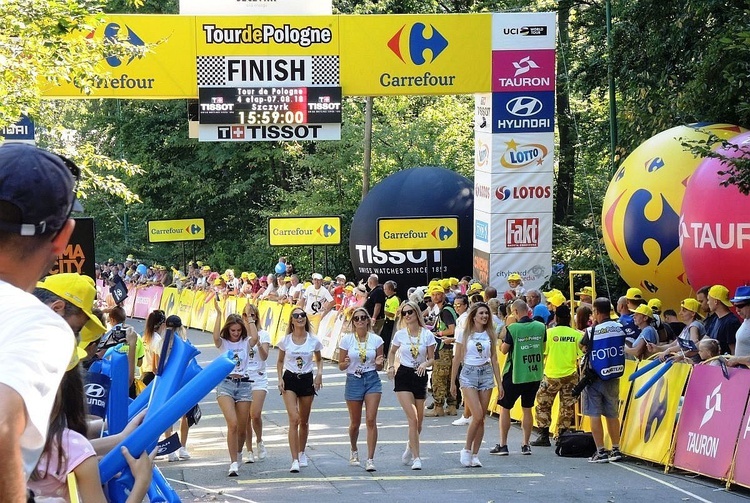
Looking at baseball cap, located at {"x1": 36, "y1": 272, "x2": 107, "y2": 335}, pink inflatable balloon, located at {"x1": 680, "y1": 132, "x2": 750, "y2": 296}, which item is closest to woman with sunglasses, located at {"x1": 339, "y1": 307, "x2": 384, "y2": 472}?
pink inflatable balloon, located at {"x1": 680, "y1": 132, "x2": 750, "y2": 296}

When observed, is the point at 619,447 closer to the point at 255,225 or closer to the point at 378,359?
the point at 378,359

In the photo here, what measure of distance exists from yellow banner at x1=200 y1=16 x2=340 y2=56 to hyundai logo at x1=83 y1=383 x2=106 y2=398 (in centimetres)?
1635

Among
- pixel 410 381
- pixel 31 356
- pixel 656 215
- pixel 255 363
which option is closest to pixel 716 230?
pixel 656 215

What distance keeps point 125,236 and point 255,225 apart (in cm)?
959

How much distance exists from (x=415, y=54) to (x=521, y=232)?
158 inches

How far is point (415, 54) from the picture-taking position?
23.2m

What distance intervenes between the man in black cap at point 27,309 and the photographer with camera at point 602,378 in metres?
11.4

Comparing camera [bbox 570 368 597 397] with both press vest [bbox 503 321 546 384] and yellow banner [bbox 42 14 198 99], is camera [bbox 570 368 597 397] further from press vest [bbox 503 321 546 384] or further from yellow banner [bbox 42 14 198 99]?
yellow banner [bbox 42 14 198 99]

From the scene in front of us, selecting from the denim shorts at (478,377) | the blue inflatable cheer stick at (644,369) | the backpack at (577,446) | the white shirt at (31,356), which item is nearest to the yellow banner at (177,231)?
the denim shorts at (478,377)

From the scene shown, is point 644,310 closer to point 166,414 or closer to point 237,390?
point 237,390

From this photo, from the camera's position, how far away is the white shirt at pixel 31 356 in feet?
6.12

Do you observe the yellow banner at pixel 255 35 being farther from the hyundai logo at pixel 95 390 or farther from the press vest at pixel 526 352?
the hyundai logo at pixel 95 390

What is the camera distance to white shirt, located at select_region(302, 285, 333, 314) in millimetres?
27344

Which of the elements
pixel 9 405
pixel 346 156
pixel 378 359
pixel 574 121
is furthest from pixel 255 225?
pixel 9 405
